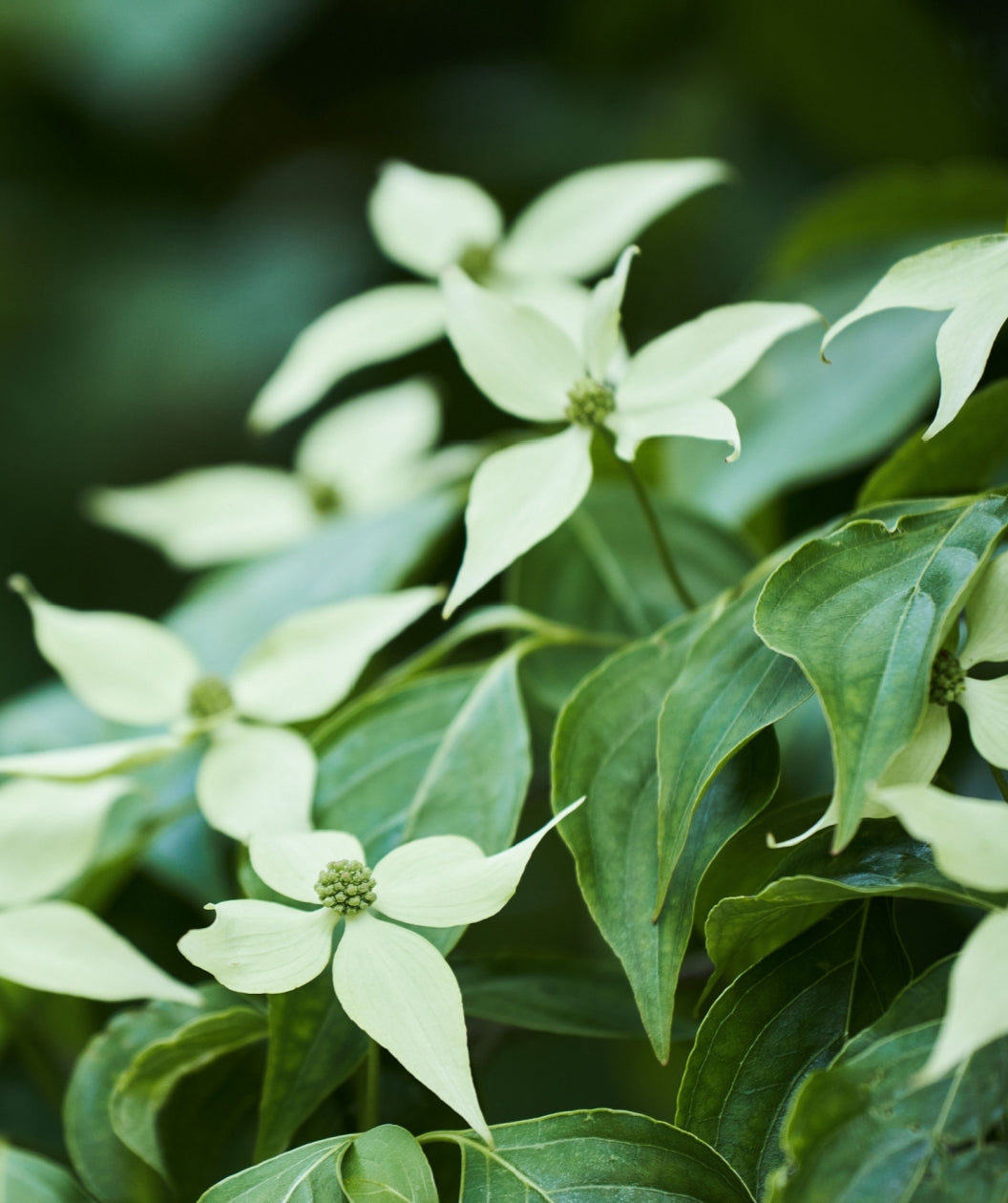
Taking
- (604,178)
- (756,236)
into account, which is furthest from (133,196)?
(604,178)

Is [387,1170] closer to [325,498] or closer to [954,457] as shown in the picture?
[954,457]

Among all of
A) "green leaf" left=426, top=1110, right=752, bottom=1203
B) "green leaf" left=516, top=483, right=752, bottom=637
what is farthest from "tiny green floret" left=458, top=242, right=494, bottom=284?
"green leaf" left=426, top=1110, right=752, bottom=1203

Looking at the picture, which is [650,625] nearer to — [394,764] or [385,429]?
[394,764]

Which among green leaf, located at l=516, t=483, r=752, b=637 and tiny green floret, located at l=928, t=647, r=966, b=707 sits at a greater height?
tiny green floret, located at l=928, t=647, r=966, b=707

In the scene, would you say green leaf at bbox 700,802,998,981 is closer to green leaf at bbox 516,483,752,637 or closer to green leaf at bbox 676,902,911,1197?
green leaf at bbox 676,902,911,1197

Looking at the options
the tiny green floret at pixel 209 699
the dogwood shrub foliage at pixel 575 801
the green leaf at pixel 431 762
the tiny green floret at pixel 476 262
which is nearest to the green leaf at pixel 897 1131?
the dogwood shrub foliage at pixel 575 801

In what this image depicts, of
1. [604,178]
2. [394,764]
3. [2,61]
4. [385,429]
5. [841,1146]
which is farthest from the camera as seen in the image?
[2,61]

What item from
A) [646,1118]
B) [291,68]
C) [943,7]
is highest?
[291,68]
